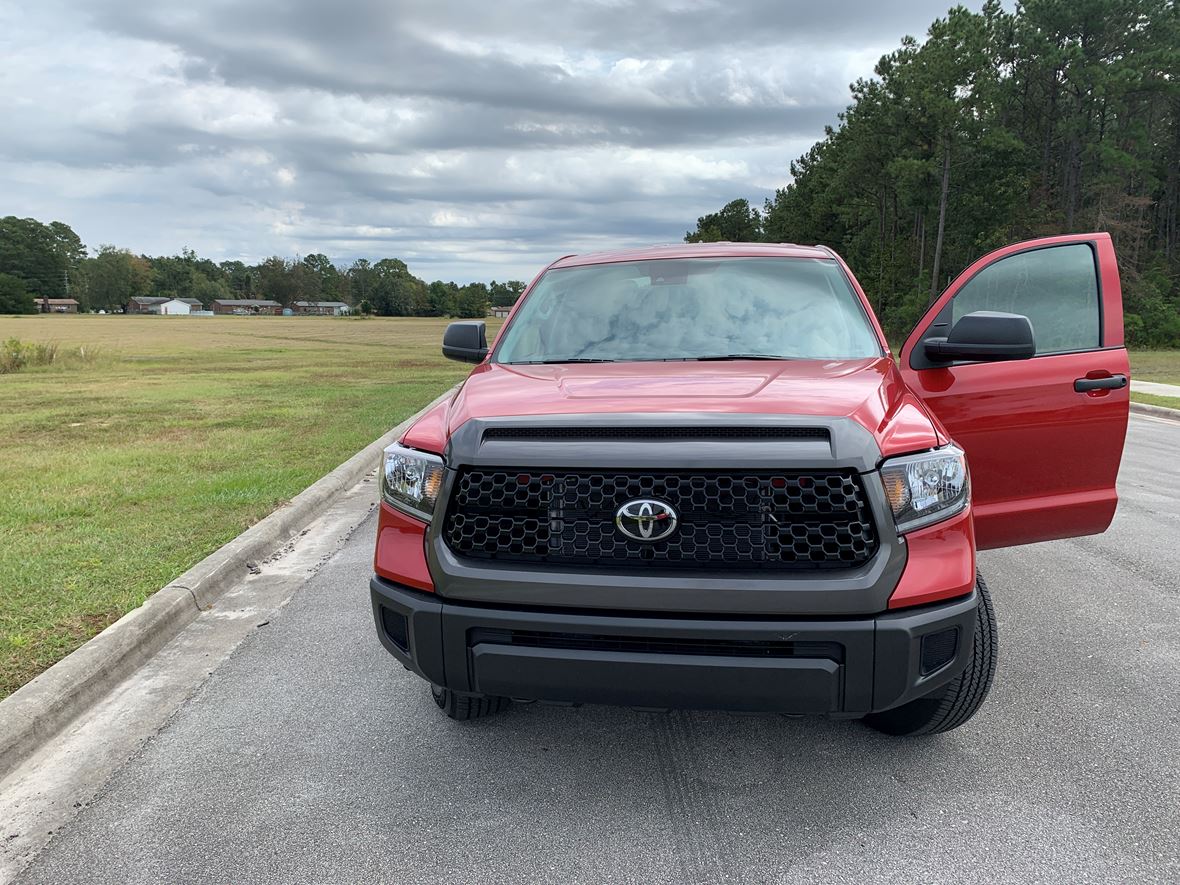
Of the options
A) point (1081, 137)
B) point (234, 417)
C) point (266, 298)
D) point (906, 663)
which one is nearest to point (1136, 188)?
point (1081, 137)

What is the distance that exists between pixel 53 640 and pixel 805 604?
3.36m

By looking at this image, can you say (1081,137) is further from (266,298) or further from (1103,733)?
(266,298)

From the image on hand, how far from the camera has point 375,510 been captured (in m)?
6.76

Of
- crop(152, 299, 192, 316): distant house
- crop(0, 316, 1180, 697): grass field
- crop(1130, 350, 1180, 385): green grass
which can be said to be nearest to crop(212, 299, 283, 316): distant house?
crop(152, 299, 192, 316): distant house

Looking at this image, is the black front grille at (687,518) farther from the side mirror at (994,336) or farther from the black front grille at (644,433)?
the side mirror at (994,336)

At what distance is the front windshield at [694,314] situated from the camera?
350 centimetres

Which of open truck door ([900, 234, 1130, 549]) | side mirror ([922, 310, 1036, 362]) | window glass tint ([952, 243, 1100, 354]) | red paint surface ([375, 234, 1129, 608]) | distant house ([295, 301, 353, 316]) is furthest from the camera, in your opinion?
distant house ([295, 301, 353, 316])

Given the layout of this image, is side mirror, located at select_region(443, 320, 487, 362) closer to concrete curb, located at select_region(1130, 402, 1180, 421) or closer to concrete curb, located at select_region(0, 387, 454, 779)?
concrete curb, located at select_region(0, 387, 454, 779)

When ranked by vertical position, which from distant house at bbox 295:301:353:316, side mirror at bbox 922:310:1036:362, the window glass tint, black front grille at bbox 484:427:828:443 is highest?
distant house at bbox 295:301:353:316

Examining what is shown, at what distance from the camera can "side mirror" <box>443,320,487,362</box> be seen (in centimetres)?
422

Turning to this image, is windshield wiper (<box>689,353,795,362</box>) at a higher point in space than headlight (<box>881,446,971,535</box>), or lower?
higher

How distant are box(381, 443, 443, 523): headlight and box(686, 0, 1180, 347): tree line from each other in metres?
44.9

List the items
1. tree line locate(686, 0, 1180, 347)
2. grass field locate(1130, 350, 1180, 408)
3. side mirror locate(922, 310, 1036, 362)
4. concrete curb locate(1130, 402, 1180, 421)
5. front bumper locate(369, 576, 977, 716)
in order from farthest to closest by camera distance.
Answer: tree line locate(686, 0, 1180, 347)
grass field locate(1130, 350, 1180, 408)
concrete curb locate(1130, 402, 1180, 421)
side mirror locate(922, 310, 1036, 362)
front bumper locate(369, 576, 977, 716)

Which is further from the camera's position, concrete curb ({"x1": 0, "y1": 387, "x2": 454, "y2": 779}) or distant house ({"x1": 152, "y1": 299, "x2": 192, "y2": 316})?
distant house ({"x1": 152, "y1": 299, "x2": 192, "y2": 316})
